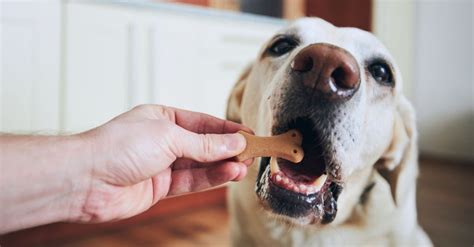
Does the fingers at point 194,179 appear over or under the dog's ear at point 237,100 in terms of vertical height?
under

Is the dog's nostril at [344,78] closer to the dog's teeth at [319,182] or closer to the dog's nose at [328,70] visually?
the dog's nose at [328,70]

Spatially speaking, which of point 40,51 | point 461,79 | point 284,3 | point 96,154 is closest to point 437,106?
point 461,79

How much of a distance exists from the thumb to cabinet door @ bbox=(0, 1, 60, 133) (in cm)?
112

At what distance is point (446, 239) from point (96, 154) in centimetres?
201

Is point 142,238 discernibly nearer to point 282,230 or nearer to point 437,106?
point 282,230

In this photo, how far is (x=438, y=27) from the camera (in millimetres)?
4070

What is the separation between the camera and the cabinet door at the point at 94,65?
178cm

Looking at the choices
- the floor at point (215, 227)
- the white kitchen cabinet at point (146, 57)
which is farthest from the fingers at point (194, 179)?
the floor at point (215, 227)

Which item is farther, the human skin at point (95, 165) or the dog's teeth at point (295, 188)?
the dog's teeth at point (295, 188)

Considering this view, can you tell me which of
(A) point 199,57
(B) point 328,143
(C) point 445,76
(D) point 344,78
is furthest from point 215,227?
(C) point 445,76

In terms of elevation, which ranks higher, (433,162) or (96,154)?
(96,154)

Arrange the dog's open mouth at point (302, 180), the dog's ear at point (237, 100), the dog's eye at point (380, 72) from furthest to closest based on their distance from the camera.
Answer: the dog's ear at point (237, 100) < the dog's eye at point (380, 72) < the dog's open mouth at point (302, 180)

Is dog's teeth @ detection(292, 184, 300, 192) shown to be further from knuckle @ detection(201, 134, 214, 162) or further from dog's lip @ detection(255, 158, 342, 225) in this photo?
knuckle @ detection(201, 134, 214, 162)

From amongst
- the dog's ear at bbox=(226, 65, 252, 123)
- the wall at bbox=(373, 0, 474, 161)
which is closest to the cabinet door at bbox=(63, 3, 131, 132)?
the dog's ear at bbox=(226, 65, 252, 123)
